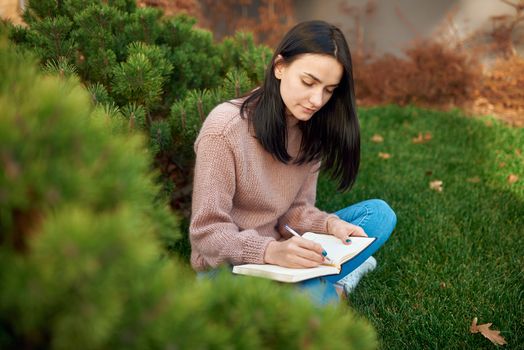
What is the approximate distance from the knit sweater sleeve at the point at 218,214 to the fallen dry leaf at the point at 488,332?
0.97 meters

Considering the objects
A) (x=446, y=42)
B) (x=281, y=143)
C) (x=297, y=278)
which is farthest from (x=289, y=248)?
(x=446, y=42)

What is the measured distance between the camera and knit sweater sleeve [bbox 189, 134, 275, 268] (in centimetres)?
199

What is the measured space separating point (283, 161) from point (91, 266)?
1593mm

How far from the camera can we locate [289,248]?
1.86 meters

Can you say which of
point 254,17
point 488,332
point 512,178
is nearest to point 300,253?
point 488,332

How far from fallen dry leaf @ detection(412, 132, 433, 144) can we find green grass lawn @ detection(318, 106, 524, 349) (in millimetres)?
45

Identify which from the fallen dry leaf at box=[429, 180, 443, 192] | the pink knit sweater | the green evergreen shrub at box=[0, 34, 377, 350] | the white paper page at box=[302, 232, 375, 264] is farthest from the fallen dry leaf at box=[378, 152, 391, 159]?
the green evergreen shrub at box=[0, 34, 377, 350]

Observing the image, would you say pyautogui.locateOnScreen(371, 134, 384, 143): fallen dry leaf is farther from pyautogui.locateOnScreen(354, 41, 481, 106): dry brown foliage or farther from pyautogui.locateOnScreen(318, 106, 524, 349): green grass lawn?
pyautogui.locateOnScreen(354, 41, 481, 106): dry brown foliage

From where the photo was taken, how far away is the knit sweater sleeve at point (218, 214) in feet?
6.54

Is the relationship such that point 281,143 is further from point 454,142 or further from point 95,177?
point 454,142

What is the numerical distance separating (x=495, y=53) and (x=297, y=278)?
5.46 m

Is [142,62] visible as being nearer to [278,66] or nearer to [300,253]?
[278,66]

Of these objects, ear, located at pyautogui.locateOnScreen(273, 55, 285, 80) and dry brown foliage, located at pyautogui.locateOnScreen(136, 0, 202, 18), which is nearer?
ear, located at pyautogui.locateOnScreen(273, 55, 285, 80)

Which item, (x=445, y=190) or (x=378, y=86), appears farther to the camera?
(x=378, y=86)
